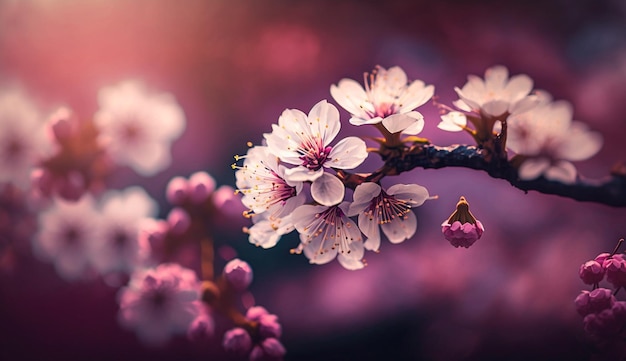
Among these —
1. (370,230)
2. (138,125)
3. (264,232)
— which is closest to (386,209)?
(370,230)

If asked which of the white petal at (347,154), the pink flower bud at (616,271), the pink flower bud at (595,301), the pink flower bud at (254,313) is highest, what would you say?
the white petal at (347,154)

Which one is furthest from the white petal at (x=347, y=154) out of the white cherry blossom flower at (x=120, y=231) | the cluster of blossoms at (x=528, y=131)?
the white cherry blossom flower at (x=120, y=231)

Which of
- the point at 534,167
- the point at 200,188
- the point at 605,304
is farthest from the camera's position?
the point at 200,188

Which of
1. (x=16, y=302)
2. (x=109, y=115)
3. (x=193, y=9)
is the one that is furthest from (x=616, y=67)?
(x=16, y=302)

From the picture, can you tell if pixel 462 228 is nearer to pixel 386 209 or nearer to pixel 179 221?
pixel 386 209

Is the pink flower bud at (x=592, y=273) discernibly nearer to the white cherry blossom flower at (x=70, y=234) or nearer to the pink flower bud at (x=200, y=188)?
the pink flower bud at (x=200, y=188)

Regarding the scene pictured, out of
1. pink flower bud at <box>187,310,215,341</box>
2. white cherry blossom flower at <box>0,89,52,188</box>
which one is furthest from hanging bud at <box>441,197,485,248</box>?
white cherry blossom flower at <box>0,89,52,188</box>
